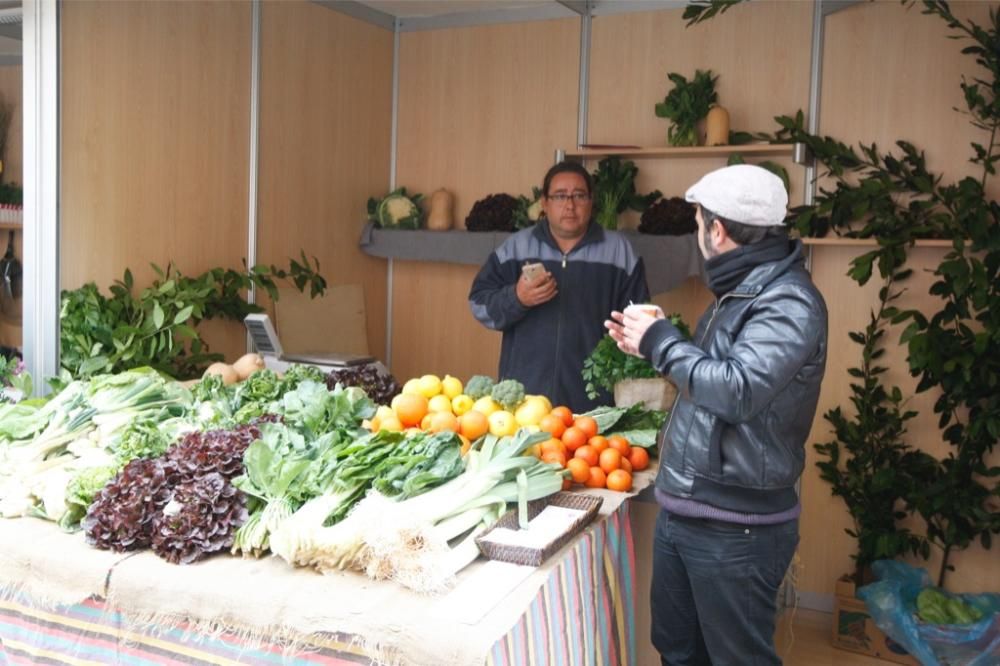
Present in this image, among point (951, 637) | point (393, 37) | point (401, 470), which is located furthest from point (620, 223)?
point (401, 470)

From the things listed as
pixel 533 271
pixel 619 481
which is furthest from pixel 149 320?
Result: pixel 619 481

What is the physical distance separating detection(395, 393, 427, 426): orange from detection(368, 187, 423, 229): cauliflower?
2.82 m

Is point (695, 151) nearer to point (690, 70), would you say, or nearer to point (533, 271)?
point (690, 70)

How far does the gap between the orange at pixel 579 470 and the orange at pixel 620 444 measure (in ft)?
0.52

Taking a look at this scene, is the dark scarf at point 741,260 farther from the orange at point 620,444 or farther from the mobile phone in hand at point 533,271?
the mobile phone in hand at point 533,271

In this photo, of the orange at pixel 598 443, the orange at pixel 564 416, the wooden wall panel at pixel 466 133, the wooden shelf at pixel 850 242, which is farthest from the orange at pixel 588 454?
the wooden wall panel at pixel 466 133

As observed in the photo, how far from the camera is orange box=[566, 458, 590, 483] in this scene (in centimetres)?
254

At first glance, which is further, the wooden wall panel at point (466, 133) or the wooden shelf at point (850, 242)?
the wooden wall panel at point (466, 133)

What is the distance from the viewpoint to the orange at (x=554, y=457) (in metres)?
2.51

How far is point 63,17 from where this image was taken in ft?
12.2

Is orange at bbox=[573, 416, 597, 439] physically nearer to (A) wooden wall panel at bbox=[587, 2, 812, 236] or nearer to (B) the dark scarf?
(B) the dark scarf

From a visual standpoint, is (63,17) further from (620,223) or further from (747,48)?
(747,48)

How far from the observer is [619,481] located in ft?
8.32

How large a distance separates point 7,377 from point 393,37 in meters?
3.14
